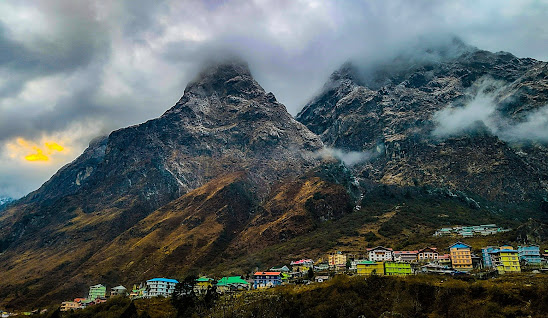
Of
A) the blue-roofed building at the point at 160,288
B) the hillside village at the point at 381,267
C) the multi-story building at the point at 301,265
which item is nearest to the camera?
the hillside village at the point at 381,267

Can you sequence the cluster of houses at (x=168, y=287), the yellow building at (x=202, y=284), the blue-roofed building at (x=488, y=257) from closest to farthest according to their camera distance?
the blue-roofed building at (x=488, y=257) < the cluster of houses at (x=168, y=287) < the yellow building at (x=202, y=284)

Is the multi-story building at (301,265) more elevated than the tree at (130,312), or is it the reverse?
the multi-story building at (301,265)

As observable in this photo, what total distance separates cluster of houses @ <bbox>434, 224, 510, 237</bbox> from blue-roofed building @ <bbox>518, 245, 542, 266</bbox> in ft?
162

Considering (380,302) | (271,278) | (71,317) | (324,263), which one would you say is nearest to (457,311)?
(380,302)

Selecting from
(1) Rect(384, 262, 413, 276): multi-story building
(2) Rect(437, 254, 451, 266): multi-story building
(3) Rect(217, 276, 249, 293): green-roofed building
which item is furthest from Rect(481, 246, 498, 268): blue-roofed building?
(3) Rect(217, 276, 249, 293): green-roofed building

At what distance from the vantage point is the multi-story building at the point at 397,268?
127m

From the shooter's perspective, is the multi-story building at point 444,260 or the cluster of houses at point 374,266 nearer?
the cluster of houses at point 374,266

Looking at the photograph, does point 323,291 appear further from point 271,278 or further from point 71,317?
point 71,317

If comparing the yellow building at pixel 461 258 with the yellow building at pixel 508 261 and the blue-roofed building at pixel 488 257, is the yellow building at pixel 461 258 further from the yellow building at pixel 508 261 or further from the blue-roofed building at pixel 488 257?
→ the yellow building at pixel 508 261

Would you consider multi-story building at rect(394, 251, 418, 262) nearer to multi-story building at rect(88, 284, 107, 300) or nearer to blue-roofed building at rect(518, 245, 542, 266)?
blue-roofed building at rect(518, 245, 542, 266)

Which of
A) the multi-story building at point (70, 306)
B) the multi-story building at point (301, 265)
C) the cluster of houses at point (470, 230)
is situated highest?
the cluster of houses at point (470, 230)

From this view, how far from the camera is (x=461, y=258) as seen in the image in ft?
439

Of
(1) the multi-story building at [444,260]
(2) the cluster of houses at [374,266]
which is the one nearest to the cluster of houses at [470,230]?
(2) the cluster of houses at [374,266]

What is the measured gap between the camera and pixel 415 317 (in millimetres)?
94312
